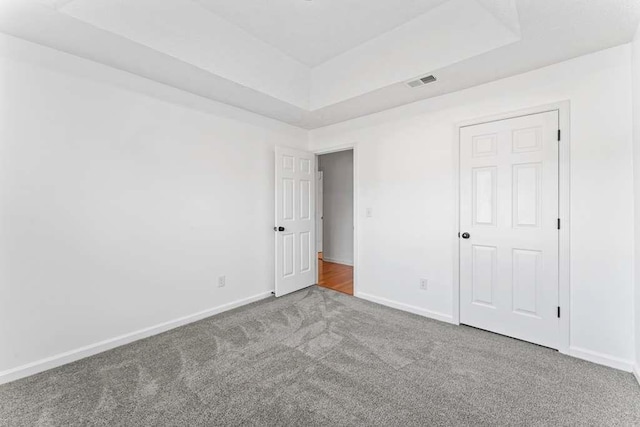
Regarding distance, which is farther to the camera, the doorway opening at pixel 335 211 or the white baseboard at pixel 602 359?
the doorway opening at pixel 335 211

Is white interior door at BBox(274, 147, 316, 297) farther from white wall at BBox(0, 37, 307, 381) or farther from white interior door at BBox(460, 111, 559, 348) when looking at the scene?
white interior door at BBox(460, 111, 559, 348)

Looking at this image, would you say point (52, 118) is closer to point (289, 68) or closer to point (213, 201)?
point (213, 201)

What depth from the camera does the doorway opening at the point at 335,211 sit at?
19.3 feet

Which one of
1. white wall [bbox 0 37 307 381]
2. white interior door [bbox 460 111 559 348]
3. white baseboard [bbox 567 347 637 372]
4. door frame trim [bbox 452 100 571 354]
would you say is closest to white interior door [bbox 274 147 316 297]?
white wall [bbox 0 37 307 381]

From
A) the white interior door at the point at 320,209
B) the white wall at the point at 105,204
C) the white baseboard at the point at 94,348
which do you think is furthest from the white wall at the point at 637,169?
the white interior door at the point at 320,209

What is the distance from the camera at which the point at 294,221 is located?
3.97 metres

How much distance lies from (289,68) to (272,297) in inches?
113

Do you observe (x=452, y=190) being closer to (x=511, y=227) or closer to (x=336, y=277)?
(x=511, y=227)

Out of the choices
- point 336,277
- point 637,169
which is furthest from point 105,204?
point 637,169

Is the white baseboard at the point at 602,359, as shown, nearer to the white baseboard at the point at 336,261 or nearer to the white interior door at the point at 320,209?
the white baseboard at the point at 336,261

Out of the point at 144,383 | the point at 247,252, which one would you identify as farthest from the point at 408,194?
the point at 144,383

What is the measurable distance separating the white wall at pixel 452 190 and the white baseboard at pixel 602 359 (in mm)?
11

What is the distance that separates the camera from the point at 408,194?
10.7 ft

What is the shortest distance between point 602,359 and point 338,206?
14.9 ft
